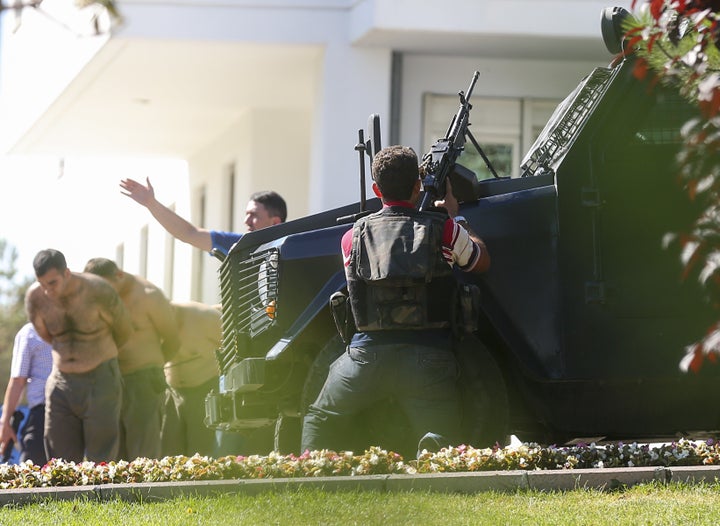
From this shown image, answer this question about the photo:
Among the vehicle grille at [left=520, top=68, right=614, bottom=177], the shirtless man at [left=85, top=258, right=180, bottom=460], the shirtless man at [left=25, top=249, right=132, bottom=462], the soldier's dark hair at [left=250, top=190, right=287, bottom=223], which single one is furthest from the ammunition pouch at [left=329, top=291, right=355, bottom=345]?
the shirtless man at [left=85, top=258, right=180, bottom=460]

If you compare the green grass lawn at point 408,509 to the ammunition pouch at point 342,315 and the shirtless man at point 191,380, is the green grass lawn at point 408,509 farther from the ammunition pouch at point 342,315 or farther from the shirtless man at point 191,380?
the shirtless man at point 191,380

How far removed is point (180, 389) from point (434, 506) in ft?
16.8

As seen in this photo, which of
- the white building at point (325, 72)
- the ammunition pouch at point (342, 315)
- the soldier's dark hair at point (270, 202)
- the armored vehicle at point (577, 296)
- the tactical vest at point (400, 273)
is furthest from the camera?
the white building at point (325, 72)

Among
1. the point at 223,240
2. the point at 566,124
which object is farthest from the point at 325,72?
the point at 566,124

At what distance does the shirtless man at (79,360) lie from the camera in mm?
9320

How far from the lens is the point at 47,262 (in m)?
9.30

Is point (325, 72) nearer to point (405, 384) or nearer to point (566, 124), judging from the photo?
point (566, 124)

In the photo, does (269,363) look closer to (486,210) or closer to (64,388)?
(486,210)

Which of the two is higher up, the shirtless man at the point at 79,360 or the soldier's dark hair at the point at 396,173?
the soldier's dark hair at the point at 396,173

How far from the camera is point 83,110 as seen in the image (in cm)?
1861

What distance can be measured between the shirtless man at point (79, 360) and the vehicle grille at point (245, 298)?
2.13 metres

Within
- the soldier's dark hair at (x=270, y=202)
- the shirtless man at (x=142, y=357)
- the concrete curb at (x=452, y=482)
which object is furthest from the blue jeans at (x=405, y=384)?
the shirtless man at (x=142, y=357)

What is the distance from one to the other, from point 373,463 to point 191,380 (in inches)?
174

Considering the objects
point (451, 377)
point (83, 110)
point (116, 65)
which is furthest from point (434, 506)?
point (83, 110)
